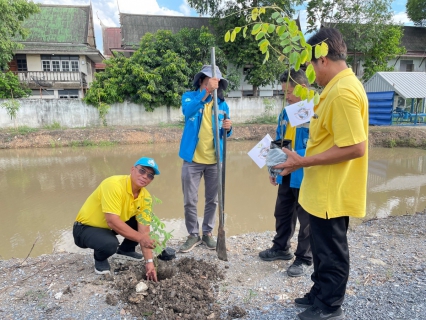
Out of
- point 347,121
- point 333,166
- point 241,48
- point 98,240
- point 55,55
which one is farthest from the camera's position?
point 55,55

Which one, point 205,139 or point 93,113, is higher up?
point 205,139

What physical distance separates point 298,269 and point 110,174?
634 centimetres

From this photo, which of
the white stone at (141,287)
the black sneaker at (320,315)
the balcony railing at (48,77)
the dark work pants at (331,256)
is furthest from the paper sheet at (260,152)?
the balcony railing at (48,77)

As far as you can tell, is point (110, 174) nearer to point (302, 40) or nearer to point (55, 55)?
point (302, 40)

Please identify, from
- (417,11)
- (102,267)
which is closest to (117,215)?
(102,267)

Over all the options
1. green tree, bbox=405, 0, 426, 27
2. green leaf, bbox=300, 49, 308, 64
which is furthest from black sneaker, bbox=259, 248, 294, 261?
green tree, bbox=405, 0, 426, 27

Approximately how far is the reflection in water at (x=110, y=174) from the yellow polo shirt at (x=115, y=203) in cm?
161

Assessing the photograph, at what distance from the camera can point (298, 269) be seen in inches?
109

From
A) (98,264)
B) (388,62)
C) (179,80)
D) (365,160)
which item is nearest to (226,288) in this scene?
(98,264)

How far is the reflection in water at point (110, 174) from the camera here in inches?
185

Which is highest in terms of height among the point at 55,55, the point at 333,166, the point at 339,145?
the point at 55,55

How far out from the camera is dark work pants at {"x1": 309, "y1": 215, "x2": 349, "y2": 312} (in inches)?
74.3

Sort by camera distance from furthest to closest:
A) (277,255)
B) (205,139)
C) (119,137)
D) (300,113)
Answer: (119,137)
(205,139)
(277,255)
(300,113)

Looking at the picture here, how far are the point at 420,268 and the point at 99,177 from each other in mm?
6974
